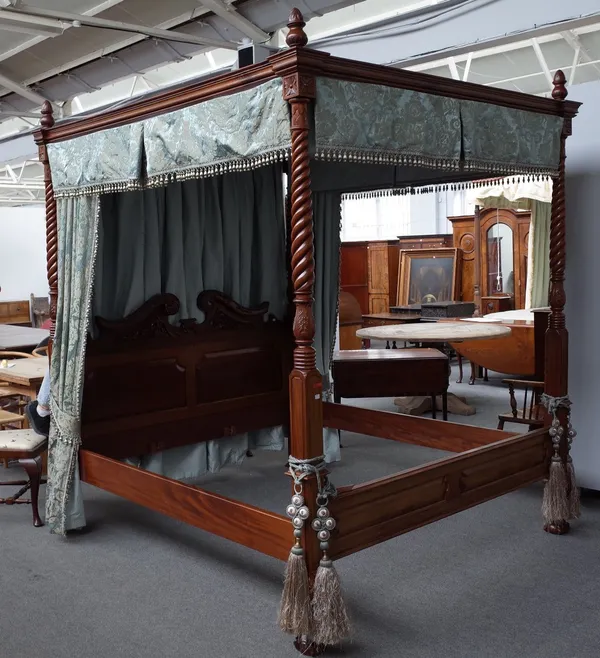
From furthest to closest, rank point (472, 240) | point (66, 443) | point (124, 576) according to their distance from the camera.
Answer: point (472, 240) → point (66, 443) → point (124, 576)

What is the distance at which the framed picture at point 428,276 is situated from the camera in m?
11.4

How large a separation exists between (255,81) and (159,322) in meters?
2.17

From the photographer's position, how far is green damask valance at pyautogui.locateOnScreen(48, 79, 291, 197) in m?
3.07

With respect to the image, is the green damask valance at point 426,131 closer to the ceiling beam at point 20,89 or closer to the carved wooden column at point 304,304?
the carved wooden column at point 304,304

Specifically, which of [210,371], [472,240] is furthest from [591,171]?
[472,240]

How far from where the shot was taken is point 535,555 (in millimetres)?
3988

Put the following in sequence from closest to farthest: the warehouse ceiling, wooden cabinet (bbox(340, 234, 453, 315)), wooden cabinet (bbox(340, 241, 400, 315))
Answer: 1. the warehouse ceiling
2. wooden cabinet (bbox(340, 234, 453, 315))
3. wooden cabinet (bbox(340, 241, 400, 315))

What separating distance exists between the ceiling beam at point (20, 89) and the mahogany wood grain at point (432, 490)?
623 cm

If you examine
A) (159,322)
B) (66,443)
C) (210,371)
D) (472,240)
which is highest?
(472,240)

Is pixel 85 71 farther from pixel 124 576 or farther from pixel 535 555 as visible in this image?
pixel 535 555

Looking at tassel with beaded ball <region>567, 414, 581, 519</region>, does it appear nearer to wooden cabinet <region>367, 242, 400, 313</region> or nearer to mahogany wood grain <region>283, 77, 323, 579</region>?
mahogany wood grain <region>283, 77, 323, 579</region>

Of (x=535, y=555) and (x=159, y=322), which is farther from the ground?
(x=159, y=322)

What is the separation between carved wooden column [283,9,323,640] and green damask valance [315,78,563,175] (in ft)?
0.33

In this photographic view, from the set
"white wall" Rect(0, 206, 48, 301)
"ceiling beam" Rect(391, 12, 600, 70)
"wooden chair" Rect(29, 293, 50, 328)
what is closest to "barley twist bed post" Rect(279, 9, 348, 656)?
"ceiling beam" Rect(391, 12, 600, 70)
